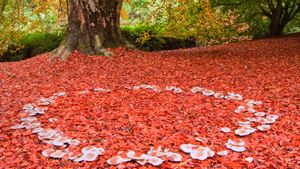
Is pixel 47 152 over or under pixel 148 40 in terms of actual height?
under

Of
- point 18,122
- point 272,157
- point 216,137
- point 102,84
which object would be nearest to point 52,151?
point 18,122

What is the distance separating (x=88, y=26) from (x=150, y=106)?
3.26 metres

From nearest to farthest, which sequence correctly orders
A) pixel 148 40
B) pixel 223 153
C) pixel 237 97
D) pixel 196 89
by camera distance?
pixel 223 153 → pixel 237 97 → pixel 196 89 → pixel 148 40

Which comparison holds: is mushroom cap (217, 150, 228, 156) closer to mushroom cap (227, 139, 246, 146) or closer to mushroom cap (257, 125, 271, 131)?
mushroom cap (227, 139, 246, 146)

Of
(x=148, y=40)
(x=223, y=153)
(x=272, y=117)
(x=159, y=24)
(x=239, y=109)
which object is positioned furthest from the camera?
(x=148, y=40)

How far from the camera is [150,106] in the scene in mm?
4215

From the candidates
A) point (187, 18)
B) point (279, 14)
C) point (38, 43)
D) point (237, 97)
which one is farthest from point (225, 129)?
point (38, 43)

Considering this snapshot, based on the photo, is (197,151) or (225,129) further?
(225,129)

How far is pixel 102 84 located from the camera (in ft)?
16.8

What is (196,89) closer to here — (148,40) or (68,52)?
(68,52)

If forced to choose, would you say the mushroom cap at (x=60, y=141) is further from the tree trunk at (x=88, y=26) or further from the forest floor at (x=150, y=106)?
the tree trunk at (x=88, y=26)

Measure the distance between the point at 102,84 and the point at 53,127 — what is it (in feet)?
5.41

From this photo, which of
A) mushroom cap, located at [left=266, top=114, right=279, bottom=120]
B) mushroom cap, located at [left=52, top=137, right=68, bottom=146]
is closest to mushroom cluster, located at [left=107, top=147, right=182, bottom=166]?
mushroom cap, located at [left=52, top=137, right=68, bottom=146]

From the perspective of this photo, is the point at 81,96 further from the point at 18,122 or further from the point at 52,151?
the point at 52,151
